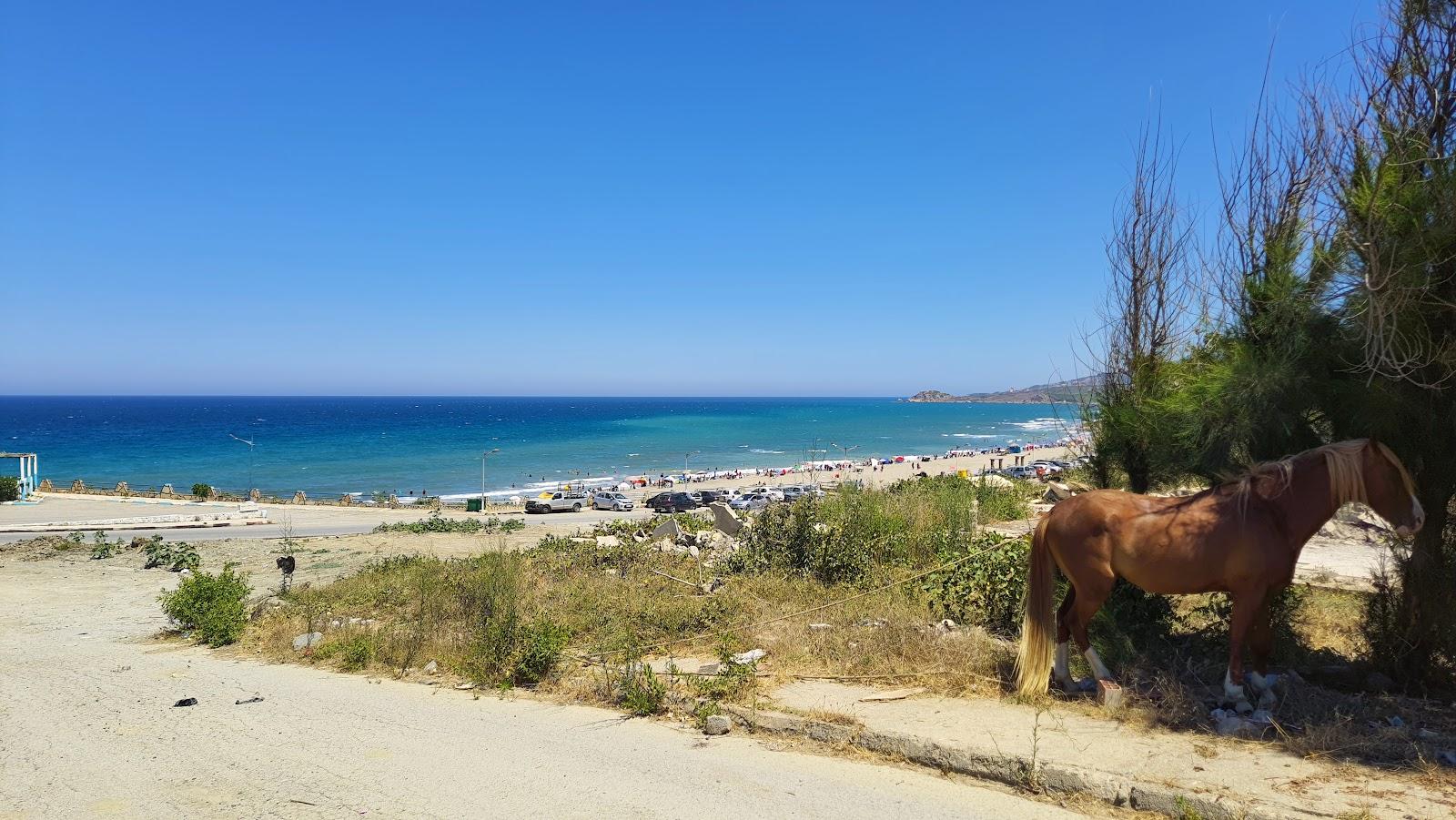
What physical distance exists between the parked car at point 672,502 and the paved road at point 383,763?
3483cm

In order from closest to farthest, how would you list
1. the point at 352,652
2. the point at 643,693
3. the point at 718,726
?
the point at 718,726 < the point at 643,693 < the point at 352,652

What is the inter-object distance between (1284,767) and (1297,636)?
297 cm

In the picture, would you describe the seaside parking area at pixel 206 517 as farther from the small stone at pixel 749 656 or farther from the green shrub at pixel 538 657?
the green shrub at pixel 538 657

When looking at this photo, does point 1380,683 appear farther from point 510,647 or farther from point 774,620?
point 510,647

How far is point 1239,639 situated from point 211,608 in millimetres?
11444

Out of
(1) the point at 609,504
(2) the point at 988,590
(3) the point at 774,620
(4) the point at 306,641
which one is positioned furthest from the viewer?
(1) the point at 609,504

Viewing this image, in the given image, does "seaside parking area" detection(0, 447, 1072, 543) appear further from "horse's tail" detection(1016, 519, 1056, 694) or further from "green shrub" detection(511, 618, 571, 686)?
"horse's tail" detection(1016, 519, 1056, 694)

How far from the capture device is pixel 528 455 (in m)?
96.6

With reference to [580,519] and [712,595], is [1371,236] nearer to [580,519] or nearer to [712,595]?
[712,595]

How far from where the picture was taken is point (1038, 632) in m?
6.11

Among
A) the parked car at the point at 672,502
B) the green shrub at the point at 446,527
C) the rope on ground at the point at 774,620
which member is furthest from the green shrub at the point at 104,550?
the parked car at the point at 672,502

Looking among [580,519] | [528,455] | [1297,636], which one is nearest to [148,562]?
[580,519]

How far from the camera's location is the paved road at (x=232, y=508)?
1257 inches

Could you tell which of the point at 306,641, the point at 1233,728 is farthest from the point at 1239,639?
the point at 306,641
